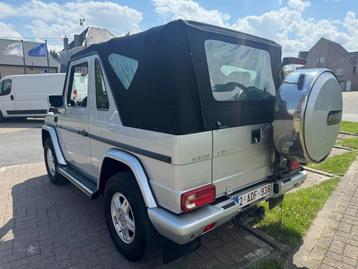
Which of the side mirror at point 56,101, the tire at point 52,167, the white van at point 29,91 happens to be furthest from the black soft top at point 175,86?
the white van at point 29,91

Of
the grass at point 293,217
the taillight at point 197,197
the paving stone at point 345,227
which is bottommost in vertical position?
the paving stone at point 345,227

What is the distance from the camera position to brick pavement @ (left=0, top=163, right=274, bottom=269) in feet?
9.53

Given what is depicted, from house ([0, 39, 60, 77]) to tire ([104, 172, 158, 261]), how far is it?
1448 inches

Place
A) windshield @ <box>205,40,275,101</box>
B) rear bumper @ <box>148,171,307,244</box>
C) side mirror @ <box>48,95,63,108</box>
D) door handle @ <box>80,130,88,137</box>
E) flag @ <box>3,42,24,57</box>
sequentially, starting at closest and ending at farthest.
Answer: rear bumper @ <box>148,171,307,244</box> → windshield @ <box>205,40,275,101</box> → door handle @ <box>80,130,88,137</box> → side mirror @ <box>48,95,63,108</box> → flag @ <box>3,42,24,57</box>

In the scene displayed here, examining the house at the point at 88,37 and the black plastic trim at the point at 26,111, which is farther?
the house at the point at 88,37

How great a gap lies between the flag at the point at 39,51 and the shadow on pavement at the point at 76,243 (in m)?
32.1

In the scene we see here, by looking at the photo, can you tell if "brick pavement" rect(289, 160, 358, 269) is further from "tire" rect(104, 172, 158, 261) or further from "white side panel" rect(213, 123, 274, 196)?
"tire" rect(104, 172, 158, 261)

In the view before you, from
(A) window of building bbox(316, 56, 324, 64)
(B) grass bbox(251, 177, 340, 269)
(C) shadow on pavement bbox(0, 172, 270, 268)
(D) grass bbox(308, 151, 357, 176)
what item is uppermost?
(A) window of building bbox(316, 56, 324, 64)

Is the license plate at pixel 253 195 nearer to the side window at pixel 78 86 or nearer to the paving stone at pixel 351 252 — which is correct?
the paving stone at pixel 351 252

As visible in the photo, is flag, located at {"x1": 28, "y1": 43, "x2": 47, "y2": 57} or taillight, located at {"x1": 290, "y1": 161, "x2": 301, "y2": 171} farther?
flag, located at {"x1": 28, "y1": 43, "x2": 47, "y2": 57}

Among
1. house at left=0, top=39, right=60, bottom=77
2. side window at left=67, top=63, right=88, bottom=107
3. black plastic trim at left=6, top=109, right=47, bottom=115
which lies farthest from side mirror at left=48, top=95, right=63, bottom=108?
house at left=0, top=39, right=60, bottom=77

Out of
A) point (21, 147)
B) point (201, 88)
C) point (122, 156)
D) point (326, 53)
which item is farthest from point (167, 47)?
point (326, 53)

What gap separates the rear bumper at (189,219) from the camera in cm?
221

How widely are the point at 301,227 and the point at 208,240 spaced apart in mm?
1156
